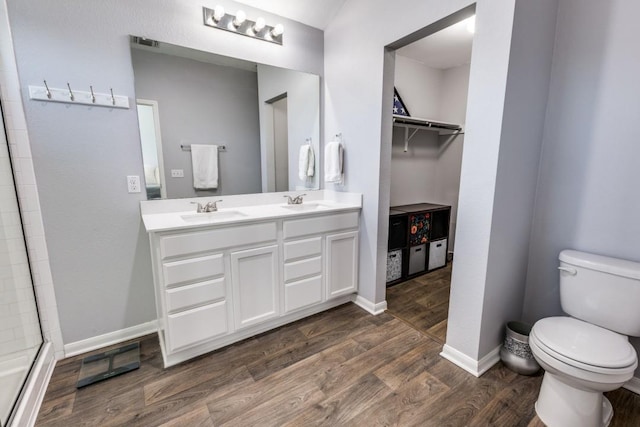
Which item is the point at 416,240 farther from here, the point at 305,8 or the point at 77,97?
the point at 77,97

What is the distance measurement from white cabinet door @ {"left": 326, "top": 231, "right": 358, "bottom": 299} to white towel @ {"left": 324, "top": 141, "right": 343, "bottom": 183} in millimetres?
497

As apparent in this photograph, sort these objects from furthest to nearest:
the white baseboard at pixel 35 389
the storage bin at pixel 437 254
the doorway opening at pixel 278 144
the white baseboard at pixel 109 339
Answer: the storage bin at pixel 437 254
the doorway opening at pixel 278 144
the white baseboard at pixel 109 339
the white baseboard at pixel 35 389

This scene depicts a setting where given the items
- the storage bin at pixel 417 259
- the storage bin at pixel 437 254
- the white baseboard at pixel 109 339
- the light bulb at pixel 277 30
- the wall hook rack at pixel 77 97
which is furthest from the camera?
the storage bin at pixel 437 254

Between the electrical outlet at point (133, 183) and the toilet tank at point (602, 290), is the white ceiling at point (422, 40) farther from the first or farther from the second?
the toilet tank at point (602, 290)

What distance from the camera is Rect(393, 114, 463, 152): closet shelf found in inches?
114

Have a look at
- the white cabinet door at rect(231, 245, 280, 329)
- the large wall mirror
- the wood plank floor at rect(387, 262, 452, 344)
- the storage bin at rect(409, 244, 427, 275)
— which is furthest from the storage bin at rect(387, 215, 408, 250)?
the white cabinet door at rect(231, 245, 280, 329)

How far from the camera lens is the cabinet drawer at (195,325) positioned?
1.69 meters

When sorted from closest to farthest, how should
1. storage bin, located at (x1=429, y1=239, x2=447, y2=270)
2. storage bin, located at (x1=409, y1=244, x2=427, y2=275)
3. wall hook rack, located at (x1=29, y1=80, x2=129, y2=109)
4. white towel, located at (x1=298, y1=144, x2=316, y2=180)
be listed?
wall hook rack, located at (x1=29, y1=80, x2=129, y2=109) → white towel, located at (x1=298, y1=144, x2=316, y2=180) → storage bin, located at (x1=409, y1=244, x2=427, y2=275) → storage bin, located at (x1=429, y1=239, x2=447, y2=270)

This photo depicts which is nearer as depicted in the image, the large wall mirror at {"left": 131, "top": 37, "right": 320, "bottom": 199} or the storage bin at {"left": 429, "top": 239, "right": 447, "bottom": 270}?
the large wall mirror at {"left": 131, "top": 37, "right": 320, "bottom": 199}

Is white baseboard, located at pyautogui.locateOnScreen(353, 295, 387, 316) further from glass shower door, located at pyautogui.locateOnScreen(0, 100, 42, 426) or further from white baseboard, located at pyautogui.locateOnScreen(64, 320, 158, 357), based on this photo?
glass shower door, located at pyautogui.locateOnScreen(0, 100, 42, 426)

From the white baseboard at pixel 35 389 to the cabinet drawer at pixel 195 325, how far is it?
615 millimetres

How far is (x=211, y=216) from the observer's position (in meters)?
2.05

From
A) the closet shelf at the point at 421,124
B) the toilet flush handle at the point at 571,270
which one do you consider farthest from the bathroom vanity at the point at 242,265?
the toilet flush handle at the point at 571,270

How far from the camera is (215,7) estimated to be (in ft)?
6.56
